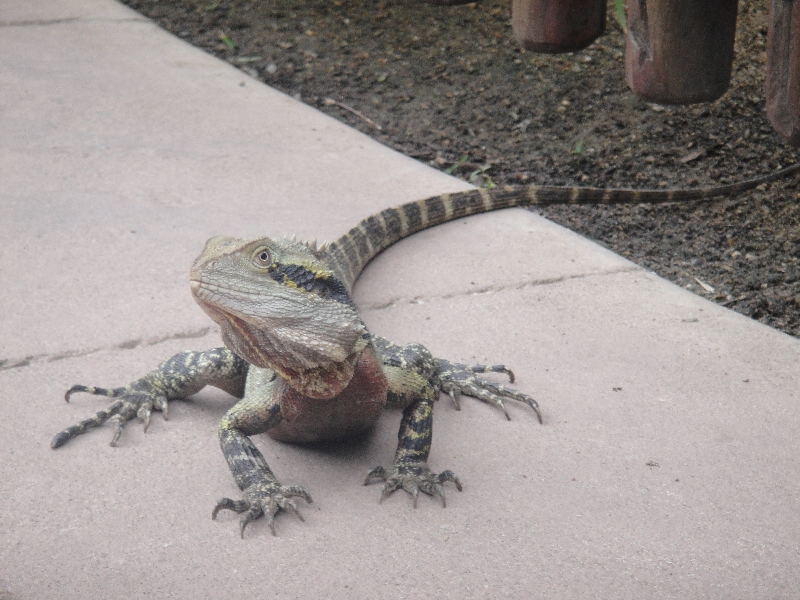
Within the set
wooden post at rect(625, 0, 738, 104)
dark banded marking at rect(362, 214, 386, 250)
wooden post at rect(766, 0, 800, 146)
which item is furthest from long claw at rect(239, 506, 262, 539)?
dark banded marking at rect(362, 214, 386, 250)

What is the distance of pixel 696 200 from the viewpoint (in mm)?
4730

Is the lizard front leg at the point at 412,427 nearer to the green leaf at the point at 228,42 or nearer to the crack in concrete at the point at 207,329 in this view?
the crack in concrete at the point at 207,329

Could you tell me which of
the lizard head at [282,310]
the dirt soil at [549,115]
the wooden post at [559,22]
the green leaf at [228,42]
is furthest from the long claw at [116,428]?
the green leaf at [228,42]

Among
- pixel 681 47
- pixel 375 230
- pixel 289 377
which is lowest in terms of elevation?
pixel 375 230

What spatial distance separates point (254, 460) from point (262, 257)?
59 centimetres

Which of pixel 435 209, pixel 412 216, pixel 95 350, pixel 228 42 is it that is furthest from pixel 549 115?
pixel 95 350

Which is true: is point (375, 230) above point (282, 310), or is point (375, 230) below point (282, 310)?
below

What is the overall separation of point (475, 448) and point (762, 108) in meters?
3.62

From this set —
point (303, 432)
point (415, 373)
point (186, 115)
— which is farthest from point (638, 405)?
point (186, 115)

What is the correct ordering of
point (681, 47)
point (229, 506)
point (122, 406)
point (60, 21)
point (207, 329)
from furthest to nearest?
point (60, 21)
point (207, 329)
point (122, 406)
point (229, 506)
point (681, 47)

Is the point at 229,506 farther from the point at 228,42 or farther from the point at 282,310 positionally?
the point at 228,42

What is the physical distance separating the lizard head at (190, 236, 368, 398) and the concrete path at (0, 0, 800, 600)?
0.43 metres

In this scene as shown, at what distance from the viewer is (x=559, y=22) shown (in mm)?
1979

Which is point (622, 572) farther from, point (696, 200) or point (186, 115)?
point (186, 115)
